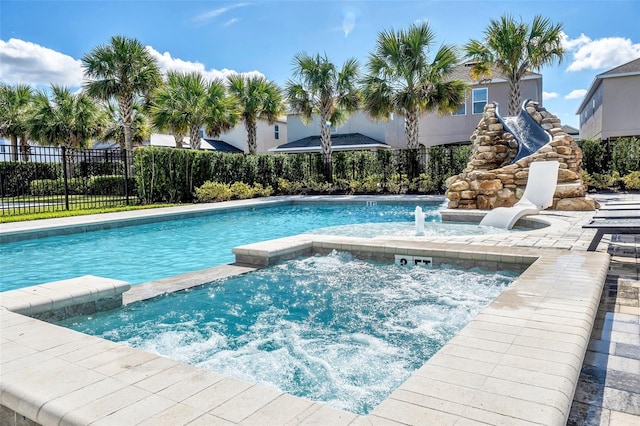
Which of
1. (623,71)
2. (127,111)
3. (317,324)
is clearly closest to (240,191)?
(127,111)

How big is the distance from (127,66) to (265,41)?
27.2ft

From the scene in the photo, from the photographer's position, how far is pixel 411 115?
1983cm

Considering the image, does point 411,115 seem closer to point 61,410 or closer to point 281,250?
point 281,250

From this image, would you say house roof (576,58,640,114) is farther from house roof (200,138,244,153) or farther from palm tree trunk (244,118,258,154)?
house roof (200,138,244,153)

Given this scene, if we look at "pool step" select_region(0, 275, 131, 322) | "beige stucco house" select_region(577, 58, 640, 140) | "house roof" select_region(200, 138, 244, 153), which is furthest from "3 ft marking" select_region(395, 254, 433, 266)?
"house roof" select_region(200, 138, 244, 153)

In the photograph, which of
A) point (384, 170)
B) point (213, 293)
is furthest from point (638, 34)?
point (213, 293)

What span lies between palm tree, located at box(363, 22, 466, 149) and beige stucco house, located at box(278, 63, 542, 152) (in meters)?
1.50

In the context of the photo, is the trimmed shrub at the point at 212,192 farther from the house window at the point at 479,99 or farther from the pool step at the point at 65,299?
the house window at the point at 479,99

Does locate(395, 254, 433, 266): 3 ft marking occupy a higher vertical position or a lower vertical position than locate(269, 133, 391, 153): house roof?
lower

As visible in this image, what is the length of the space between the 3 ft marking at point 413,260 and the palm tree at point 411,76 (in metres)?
14.2

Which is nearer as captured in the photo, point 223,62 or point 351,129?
point 223,62

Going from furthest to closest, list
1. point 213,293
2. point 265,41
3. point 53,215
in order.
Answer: point 265,41 < point 53,215 < point 213,293

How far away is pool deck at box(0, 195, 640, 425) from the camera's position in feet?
6.58

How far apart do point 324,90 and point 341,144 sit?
7.56 m
